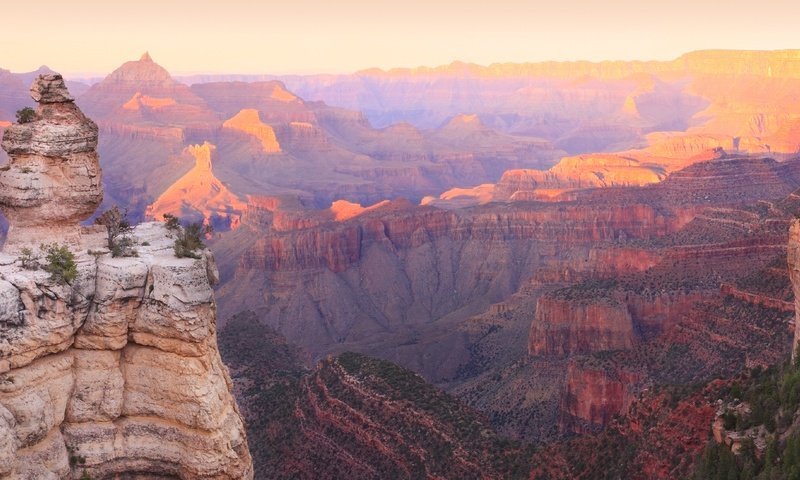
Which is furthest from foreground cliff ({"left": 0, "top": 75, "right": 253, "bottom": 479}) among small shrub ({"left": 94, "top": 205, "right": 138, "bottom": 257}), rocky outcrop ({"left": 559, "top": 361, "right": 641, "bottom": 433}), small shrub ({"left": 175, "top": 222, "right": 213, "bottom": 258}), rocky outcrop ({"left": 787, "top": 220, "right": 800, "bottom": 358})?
rocky outcrop ({"left": 559, "top": 361, "right": 641, "bottom": 433})

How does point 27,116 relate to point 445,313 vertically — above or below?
above

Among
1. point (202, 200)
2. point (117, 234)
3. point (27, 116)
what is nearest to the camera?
point (27, 116)

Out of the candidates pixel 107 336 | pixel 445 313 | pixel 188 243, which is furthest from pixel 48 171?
pixel 445 313

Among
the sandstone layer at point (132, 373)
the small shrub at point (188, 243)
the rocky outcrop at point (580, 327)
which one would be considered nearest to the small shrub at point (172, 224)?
the small shrub at point (188, 243)

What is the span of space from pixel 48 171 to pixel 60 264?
86.4 inches

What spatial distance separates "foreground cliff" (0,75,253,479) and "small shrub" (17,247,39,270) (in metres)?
0.03

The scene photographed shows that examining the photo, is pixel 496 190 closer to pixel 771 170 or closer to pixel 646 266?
pixel 771 170

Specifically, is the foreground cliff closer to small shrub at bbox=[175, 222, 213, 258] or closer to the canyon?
the canyon

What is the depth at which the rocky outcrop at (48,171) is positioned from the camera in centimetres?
2323

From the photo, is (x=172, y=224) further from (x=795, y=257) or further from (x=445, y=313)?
(x=445, y=313)

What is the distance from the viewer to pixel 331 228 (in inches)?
4599

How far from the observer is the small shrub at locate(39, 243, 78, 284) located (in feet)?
74.3

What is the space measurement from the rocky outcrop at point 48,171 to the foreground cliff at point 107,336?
23 mm

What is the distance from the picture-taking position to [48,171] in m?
23.4
